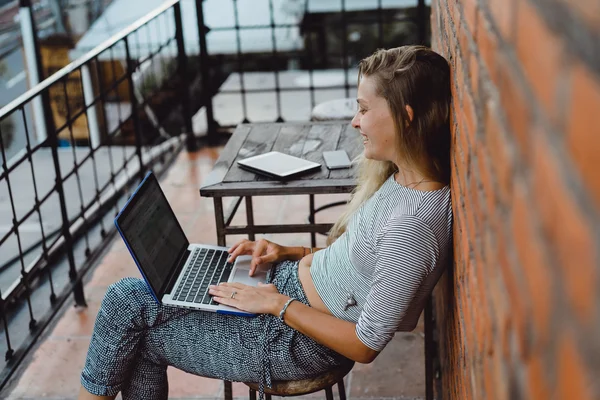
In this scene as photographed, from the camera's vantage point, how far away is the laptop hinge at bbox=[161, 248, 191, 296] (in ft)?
7.04

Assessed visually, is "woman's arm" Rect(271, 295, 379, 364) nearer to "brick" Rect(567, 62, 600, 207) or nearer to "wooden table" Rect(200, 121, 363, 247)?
"wooden table" Rect(200, 121, 363, 247)

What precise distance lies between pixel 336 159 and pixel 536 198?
2.00 metres

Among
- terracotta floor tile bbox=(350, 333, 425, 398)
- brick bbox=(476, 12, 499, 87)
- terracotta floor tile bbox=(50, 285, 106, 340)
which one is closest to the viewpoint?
brick bbox=(476, 12, 499, 87)

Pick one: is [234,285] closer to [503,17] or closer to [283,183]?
[283,183]

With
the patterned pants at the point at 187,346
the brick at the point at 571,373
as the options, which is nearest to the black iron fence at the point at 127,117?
the patterned pants at the point at 187,346

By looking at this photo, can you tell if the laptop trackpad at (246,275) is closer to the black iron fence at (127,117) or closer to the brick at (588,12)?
the black iron fence at (127,117)

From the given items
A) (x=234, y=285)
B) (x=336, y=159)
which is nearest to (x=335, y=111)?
(x=336, y=159)

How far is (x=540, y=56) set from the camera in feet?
1.99

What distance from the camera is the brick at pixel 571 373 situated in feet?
1.62

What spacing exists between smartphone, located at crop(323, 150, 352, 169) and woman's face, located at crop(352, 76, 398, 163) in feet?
2.15

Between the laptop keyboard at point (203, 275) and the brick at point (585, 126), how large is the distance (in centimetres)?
162

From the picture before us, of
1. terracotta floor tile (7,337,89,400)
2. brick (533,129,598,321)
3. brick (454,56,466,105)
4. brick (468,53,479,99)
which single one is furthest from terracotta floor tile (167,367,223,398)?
brick (533,129,598,321)

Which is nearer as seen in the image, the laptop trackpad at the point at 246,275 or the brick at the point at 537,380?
the brick at the point at 537,380

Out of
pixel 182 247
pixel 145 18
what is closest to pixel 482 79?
pixel 182 247
